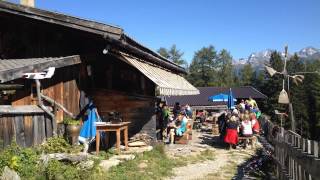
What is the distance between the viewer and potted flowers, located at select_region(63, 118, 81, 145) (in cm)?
1031

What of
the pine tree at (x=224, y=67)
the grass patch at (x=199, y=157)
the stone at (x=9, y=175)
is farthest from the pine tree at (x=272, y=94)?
the stone at (x=9, y=175)

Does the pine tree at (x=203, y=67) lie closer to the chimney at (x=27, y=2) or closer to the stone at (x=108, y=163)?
the chimney at (x=27, y=2)

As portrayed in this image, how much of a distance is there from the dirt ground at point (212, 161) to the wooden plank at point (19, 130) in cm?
348

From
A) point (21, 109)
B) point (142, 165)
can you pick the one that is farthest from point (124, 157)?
point (21, 109)

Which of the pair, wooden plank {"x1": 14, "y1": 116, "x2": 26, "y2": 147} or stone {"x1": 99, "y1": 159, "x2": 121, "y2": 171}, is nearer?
wooden plank {"x1": 14, "y1": 116, "x2": 26, "y2": 147}

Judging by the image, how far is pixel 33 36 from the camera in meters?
11.7

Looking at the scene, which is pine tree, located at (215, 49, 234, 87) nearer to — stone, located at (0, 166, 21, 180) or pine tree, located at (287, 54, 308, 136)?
pine tree, located at (287, 54, 308, 136)

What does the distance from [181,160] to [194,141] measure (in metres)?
4.91

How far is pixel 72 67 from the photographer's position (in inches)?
441

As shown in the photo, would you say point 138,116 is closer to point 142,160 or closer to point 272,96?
point 142,160

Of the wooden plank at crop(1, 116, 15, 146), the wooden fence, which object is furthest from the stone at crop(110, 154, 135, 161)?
the wooden plank at crop(1, 116, 15, 146)

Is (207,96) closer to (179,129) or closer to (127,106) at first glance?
(179,129)

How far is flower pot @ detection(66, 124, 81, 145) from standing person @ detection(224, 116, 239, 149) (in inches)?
237

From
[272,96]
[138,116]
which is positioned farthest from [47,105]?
[272,96]
